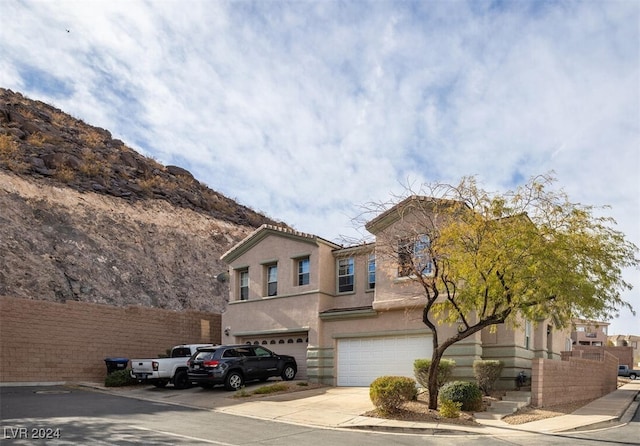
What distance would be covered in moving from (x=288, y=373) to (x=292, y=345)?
1745mm

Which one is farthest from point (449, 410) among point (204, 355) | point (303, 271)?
point (303, 271)

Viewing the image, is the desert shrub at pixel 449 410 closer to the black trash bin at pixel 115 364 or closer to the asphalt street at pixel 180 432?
the asphalt street at pixel 180 432

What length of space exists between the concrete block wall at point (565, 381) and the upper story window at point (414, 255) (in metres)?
5.04

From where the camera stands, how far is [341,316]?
24.6 m

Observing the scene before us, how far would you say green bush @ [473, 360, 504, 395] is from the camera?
64.7 ft

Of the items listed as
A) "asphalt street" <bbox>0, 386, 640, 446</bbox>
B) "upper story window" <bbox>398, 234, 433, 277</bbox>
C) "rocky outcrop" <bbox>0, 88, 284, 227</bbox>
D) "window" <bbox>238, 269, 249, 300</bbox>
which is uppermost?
"rocky outcrop" <bbox>0, 88, 284, 227</bbox>

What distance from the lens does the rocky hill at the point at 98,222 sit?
117 ft

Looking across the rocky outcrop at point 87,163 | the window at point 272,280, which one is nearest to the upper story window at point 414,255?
the window at point 272,280

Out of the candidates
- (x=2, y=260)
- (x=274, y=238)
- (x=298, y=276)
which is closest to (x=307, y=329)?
(x=298, y=276)

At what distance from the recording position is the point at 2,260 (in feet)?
108

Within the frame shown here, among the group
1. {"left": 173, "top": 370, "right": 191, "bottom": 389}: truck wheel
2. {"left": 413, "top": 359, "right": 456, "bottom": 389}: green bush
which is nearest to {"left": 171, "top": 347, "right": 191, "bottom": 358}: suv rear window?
{"left": 173, "top": 370, "right": 191, "bottom": 389}: truck wheel

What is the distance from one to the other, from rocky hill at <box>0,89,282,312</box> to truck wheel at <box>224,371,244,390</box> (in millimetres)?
15492

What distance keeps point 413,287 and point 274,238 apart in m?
8.16

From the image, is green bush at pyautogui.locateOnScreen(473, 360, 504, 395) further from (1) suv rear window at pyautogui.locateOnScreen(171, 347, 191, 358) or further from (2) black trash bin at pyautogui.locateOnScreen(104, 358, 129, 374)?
(2) black trash bin at pyautogui.locateOnScreen(104, 358, 129, 374)
